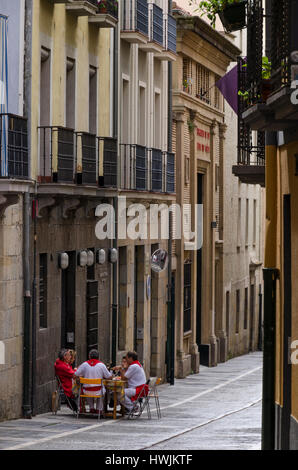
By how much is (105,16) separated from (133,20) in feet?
13.7

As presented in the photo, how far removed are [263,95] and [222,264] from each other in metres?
34.5

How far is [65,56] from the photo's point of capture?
89.6ft

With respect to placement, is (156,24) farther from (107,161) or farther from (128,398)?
(128,398)

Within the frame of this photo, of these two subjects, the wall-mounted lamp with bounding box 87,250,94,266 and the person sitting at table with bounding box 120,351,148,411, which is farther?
the wall-mounted lamp with bounding box 87,250,94,266

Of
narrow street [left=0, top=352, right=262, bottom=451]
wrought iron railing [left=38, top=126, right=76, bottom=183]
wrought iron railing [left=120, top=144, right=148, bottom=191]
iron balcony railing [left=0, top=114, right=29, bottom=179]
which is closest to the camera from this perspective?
narrow street [left=0, top=352, right=262, bottom=451]

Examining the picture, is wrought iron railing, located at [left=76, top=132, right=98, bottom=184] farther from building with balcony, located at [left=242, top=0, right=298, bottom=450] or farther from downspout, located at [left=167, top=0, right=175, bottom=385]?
building with balcony, located at [left=242, top=0, right=298, bottom=450]

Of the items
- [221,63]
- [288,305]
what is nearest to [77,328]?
[288,305]

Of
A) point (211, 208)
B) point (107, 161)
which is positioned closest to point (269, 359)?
point (107, 161)

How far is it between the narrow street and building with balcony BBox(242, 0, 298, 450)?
87.3 inches

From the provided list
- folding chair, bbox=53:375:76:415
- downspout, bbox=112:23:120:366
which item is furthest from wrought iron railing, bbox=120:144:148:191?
folding chair, bbox=53:375:76:415

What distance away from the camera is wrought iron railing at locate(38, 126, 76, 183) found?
25.4 metres

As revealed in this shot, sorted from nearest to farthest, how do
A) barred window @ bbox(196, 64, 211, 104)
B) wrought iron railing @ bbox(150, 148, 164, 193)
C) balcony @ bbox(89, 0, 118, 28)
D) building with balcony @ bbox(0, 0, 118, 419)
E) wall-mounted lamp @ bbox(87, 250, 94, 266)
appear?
building with balcony @ bbox(0, 0, 118, 419)
balcony @ bbox(89, 0, 118, 28)
wall-mounted lamp @ bbox(87, 250, 94, 266)
wrought iron railing @ bbox(150, 148, 164, 193)
barred window @ bbox(196, 64, 211, 104)

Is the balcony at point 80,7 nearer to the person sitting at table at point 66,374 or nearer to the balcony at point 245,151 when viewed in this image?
the balcony at point 245,151

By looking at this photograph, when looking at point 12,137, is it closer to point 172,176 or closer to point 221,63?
point 172,176
